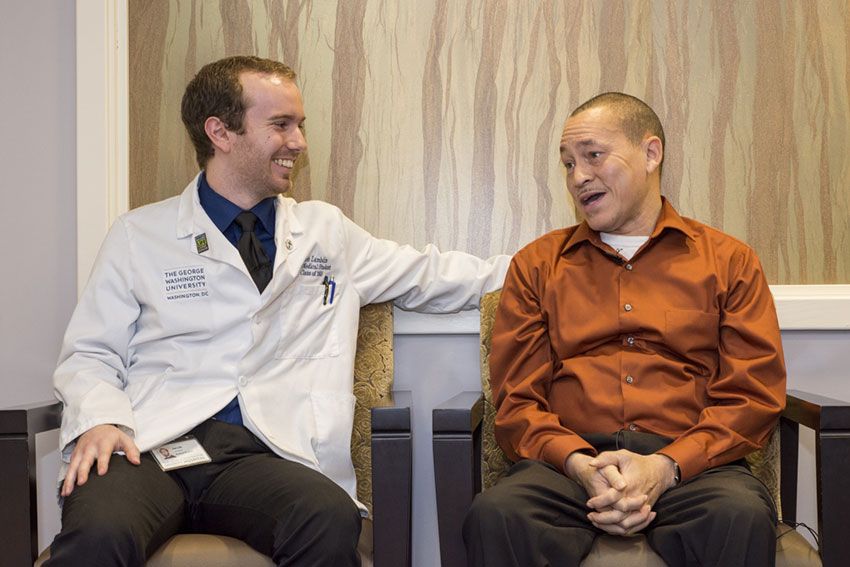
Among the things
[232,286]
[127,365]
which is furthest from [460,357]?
[127,365]

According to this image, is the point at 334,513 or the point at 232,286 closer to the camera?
the point at 334,513

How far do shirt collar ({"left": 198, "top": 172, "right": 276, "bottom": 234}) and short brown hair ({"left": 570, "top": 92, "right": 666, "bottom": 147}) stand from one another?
2.78 feet

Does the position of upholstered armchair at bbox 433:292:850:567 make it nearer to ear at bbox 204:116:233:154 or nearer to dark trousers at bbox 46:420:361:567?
dark trousers at bbox 46:420:361:567

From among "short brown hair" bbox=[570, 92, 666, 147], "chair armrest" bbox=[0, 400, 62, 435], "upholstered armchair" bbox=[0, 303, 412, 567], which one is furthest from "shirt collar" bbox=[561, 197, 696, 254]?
"chair armrest" bbox=[0, 400, 62, 435]

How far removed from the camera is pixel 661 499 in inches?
78.4

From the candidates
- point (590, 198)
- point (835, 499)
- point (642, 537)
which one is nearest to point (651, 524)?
point (642, 537)

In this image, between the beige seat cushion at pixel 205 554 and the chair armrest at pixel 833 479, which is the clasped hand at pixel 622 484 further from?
the beige seat cushion at pixel 205 554

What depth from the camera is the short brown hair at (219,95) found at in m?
2.49

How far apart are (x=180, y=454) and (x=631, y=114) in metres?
1.39

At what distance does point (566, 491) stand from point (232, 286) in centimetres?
95

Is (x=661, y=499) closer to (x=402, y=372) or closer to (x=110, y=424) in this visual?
(x=402, y=372)

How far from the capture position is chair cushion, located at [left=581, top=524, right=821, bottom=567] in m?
1.85

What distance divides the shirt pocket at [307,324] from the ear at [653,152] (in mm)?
898

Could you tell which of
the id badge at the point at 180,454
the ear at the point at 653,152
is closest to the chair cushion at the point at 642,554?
the id badge at the point at 180,454
